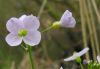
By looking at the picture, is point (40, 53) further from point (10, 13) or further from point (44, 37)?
point (10, 13)

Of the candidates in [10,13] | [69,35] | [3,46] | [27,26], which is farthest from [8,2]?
[27,26]

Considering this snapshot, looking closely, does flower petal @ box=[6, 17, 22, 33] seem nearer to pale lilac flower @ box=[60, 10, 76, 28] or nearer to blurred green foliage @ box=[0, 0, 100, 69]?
pale lilac flower @ box=[60, 10, 76, 28]

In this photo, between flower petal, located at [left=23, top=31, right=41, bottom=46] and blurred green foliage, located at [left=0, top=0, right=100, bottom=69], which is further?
blurred green foliage, located at [left=0, top=0, right=100, bottom=69]

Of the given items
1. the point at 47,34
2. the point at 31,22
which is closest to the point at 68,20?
the point at 31,22

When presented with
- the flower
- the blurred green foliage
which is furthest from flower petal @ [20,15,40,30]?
the blurred green foliage

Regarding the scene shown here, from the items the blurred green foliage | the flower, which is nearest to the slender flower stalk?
the flower

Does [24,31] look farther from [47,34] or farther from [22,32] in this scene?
[47,34]

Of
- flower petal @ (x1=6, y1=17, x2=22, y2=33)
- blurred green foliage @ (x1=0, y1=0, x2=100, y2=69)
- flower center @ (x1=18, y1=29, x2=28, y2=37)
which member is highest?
flower petal @ (x1=6, y1=17, x2=22, y2=33)

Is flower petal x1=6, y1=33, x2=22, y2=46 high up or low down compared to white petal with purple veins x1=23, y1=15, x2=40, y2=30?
down

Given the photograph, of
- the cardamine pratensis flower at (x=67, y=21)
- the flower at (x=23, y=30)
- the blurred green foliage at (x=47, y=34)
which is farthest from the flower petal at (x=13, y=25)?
the blurred green foliage at (x=47, y=34)
